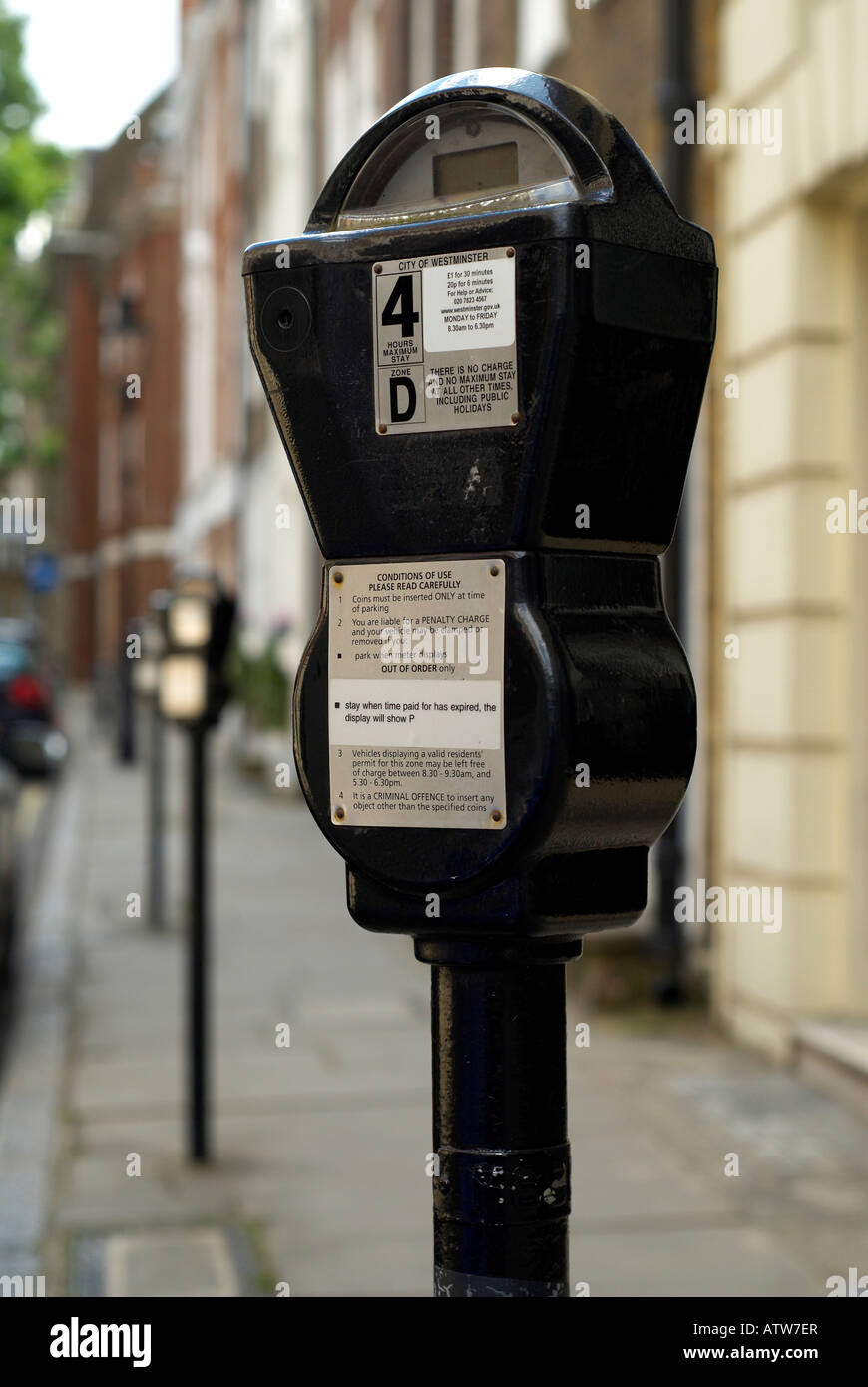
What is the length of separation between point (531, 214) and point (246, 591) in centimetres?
2122

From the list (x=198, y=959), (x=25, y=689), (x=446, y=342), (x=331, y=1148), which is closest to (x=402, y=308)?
(x=446, y=342)

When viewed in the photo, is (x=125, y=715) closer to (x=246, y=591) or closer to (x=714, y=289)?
(x=246, y=591)

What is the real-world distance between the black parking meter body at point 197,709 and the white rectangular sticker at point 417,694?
3.77 m

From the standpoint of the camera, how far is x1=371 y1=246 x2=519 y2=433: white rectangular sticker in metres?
1.73

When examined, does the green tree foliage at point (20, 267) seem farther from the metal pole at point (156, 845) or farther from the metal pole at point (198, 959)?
the metal pole at point (198, 959)

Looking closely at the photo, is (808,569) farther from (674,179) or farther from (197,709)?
(197,709)

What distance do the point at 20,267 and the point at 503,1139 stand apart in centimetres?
3170

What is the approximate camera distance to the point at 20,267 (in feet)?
105

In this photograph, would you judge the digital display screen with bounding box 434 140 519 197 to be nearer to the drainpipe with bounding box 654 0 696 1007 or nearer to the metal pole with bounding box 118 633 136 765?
the drainpipe with bounding box 654 0 696 1007

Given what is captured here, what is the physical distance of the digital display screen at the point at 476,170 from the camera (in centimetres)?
181

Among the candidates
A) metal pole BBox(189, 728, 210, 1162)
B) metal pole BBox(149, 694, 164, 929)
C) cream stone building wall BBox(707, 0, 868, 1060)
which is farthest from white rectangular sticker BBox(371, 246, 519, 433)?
metal pole BBox(149, 694, 164, 929)

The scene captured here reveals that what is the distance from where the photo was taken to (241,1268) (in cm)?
449

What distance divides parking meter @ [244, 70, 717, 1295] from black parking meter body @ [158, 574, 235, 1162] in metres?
3.68

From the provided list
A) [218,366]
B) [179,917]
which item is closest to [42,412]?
[218,366]
